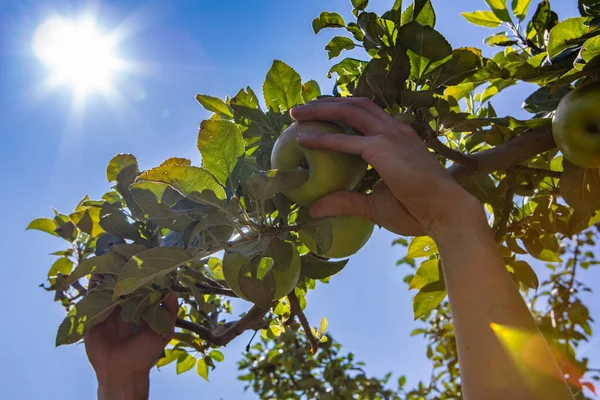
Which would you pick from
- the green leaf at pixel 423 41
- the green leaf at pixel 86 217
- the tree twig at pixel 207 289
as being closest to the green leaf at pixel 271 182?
the green leaf at pixel 423 41

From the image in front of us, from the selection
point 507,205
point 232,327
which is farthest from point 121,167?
point 507,205

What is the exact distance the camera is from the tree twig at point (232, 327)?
169 centimetres

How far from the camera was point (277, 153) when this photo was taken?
1.10 meters

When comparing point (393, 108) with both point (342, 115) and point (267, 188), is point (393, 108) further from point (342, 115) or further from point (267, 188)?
point (267, 188)

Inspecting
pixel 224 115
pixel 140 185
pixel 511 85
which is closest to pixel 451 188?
pixel 140 185

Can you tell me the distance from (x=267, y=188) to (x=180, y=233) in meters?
0.41

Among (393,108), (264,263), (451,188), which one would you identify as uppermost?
(393,108)

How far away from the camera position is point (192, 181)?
105cm

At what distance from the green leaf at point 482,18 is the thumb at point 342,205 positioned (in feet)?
3.78

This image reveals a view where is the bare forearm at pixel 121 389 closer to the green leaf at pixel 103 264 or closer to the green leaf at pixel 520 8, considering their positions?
the green leaf at pixel 103 264

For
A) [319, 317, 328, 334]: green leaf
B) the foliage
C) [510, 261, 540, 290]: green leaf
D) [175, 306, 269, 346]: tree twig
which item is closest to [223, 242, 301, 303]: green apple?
the foliage

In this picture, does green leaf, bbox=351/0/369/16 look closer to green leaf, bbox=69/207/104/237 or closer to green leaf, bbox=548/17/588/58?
green leaf, bbox=548/17/588/58

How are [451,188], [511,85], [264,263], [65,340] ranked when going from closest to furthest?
[451,188] < [264,263] < [65,340] < [511,85]

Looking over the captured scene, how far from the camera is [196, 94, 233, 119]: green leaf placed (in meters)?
1.48
